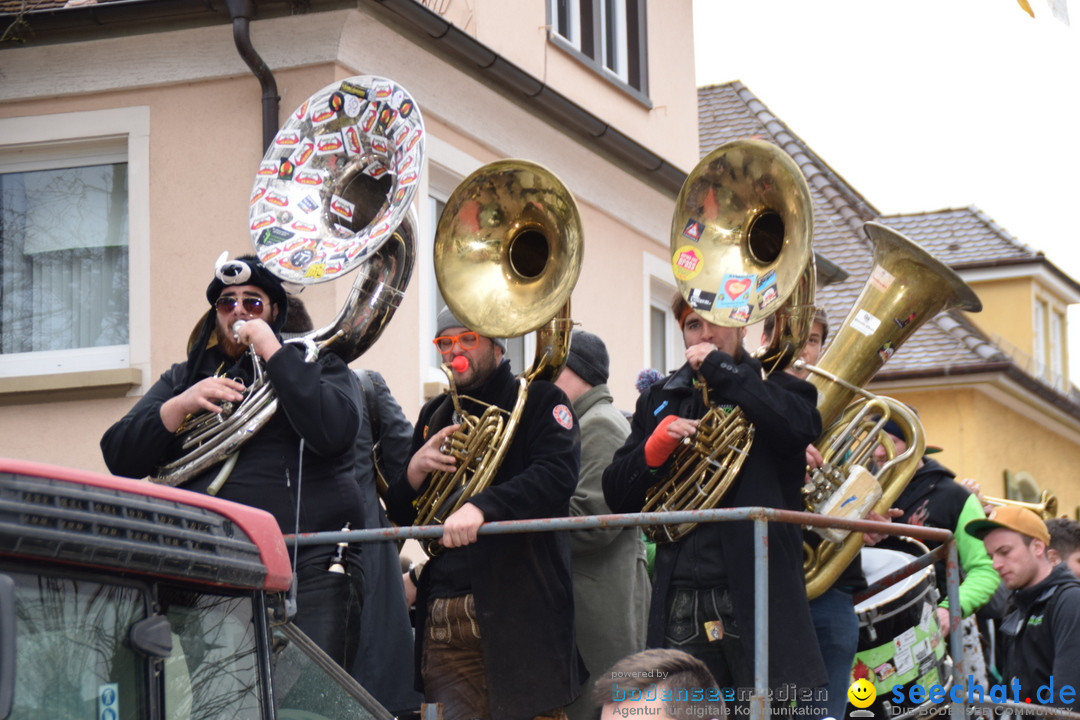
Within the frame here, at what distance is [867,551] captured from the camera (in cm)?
662

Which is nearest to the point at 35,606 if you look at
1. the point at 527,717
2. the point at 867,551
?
the point at 527,717

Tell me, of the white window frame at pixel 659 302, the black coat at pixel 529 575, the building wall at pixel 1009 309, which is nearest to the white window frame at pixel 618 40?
the white window frame at pixel 659 302

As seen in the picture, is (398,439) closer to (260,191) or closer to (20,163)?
(260,191)

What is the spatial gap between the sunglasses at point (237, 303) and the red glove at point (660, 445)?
150cm

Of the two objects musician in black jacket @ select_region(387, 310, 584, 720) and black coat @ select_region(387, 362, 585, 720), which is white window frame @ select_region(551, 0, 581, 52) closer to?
musician in black jacket @ select_region(387, 310, 584, 720)

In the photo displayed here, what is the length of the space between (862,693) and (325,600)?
2.20 metres

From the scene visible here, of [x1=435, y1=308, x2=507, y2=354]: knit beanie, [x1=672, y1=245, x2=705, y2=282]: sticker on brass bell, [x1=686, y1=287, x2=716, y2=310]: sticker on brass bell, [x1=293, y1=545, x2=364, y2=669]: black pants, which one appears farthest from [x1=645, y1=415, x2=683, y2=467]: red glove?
[x1=293, y1=545, x2=364, y2=669]: black pants

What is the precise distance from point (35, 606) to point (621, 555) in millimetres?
3264

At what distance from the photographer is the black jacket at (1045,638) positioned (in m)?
6.68

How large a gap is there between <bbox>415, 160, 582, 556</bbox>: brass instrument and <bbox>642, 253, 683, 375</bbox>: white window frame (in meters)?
6.44

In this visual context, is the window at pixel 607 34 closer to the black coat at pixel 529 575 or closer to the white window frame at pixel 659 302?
the white window frame at pixel 659 302

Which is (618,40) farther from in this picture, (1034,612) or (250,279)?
(250,279)

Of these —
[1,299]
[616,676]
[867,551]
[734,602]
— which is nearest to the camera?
[616,676]

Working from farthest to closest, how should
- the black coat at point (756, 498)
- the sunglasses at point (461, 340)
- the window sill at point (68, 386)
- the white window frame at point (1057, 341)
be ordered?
1. the white window frame at point (1057, 341)
2. the window sill at point (68, 386)
3. the sunglasses at point (461, 340)
4. the black coat at point (756, 498)
